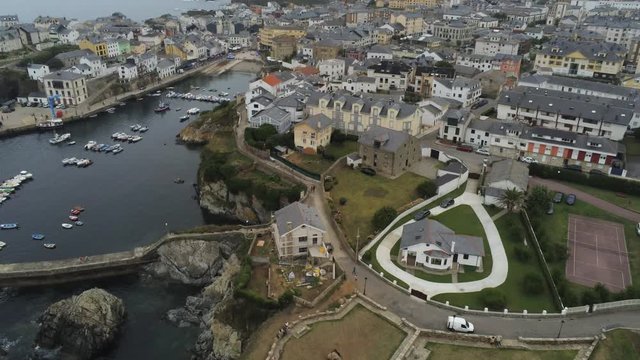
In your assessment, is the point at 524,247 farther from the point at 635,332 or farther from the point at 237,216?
the point at 237,216

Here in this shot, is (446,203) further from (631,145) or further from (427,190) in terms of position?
(631,145)

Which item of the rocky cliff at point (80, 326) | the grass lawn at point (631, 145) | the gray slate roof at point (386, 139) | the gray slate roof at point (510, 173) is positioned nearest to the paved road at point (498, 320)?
the gray slate roof at point (510, 173)

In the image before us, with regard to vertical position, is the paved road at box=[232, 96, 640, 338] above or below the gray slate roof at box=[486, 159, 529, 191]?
below

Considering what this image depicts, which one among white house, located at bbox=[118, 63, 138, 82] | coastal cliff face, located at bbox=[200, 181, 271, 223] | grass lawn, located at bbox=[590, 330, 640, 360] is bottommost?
coastal cliff face, located at bbox=[200, 181, 271, 223]

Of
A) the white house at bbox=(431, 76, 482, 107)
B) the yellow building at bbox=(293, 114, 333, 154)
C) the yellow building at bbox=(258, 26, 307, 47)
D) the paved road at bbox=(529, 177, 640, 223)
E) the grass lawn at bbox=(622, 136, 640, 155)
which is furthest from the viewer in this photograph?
the yellow building at bbox=(258, 26, 307, 47)

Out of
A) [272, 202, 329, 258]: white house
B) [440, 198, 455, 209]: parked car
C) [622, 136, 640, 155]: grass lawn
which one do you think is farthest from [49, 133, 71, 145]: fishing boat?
[622, 136, 640, 155]: grass lawn

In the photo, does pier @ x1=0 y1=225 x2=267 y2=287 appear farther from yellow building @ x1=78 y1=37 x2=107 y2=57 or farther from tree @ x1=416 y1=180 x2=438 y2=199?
yellow building @ x1=78 y1=37 x2=107 y2=57

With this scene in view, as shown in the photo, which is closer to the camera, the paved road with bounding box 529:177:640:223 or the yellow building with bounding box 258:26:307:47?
the paved road with bounding box 529:177:640:223

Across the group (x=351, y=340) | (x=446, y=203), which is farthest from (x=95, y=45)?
(x=351, y=340)
